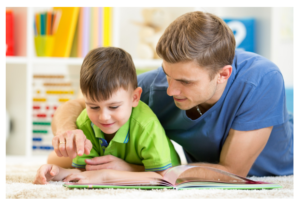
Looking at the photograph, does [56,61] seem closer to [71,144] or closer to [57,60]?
[57,60]

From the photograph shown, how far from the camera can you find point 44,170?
914mm

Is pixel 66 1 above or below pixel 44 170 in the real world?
above

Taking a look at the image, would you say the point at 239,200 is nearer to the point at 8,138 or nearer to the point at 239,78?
the point at 239,78

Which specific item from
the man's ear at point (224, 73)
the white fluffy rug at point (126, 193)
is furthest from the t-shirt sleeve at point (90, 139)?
the man's ear at point (224, 73)

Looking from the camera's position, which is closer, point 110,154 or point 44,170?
point 44,170

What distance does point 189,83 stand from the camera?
1012 millimetres

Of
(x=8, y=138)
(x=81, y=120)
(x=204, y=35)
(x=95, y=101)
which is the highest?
(x=204, y=35)

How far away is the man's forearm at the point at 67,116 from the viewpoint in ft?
3.56

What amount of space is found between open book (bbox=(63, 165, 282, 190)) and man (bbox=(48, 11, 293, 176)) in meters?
0.13

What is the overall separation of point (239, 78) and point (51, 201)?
2.45 ft

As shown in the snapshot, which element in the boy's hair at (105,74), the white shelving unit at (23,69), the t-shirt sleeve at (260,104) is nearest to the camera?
the boy's hair at (105,74)

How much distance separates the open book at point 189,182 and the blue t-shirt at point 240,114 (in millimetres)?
226

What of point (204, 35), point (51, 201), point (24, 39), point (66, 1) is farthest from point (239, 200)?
point (24, 39)

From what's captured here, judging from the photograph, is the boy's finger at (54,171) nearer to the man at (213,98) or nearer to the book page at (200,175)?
the man at (213,98)
